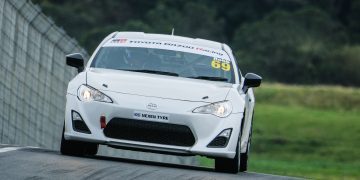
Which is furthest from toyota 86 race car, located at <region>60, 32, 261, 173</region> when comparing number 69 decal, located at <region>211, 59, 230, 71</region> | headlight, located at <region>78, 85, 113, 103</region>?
number 69 decal, located at <region>211, 59, 230, 71</region>

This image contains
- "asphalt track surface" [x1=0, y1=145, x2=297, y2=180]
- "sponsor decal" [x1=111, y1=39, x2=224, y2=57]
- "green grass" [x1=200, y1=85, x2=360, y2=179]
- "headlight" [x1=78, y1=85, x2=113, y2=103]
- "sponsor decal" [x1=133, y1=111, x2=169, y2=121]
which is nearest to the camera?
"asphalt track surface" [x1=0, y1=145, x2=297, y2=180]

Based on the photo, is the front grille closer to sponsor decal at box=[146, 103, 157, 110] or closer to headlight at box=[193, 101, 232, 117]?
sponsor decal at box=[146, 103, 157, 110]

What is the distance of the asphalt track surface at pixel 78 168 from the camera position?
11641 mm

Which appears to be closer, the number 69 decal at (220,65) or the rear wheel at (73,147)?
the rear wheel at (73,147)

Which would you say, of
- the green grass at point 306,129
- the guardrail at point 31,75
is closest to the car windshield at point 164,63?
the guardrail at point 31,75

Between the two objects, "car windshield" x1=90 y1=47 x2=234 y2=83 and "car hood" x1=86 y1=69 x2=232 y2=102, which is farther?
"car windshield" x1=90 y1=47 x2=234 y2=83

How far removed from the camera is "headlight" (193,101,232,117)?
13.6 metres

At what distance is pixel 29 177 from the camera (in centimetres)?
1129

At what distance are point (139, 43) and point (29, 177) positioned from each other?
13.6ft

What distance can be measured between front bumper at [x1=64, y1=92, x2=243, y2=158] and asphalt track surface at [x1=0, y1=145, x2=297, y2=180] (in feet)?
0.62

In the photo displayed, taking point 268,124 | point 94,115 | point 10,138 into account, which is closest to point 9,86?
point 10,138

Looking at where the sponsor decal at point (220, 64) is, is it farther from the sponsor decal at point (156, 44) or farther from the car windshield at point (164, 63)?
the sponsor decal at point (156, 44)

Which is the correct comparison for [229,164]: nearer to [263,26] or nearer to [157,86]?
[157,86]

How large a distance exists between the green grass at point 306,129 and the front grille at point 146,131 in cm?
3157
